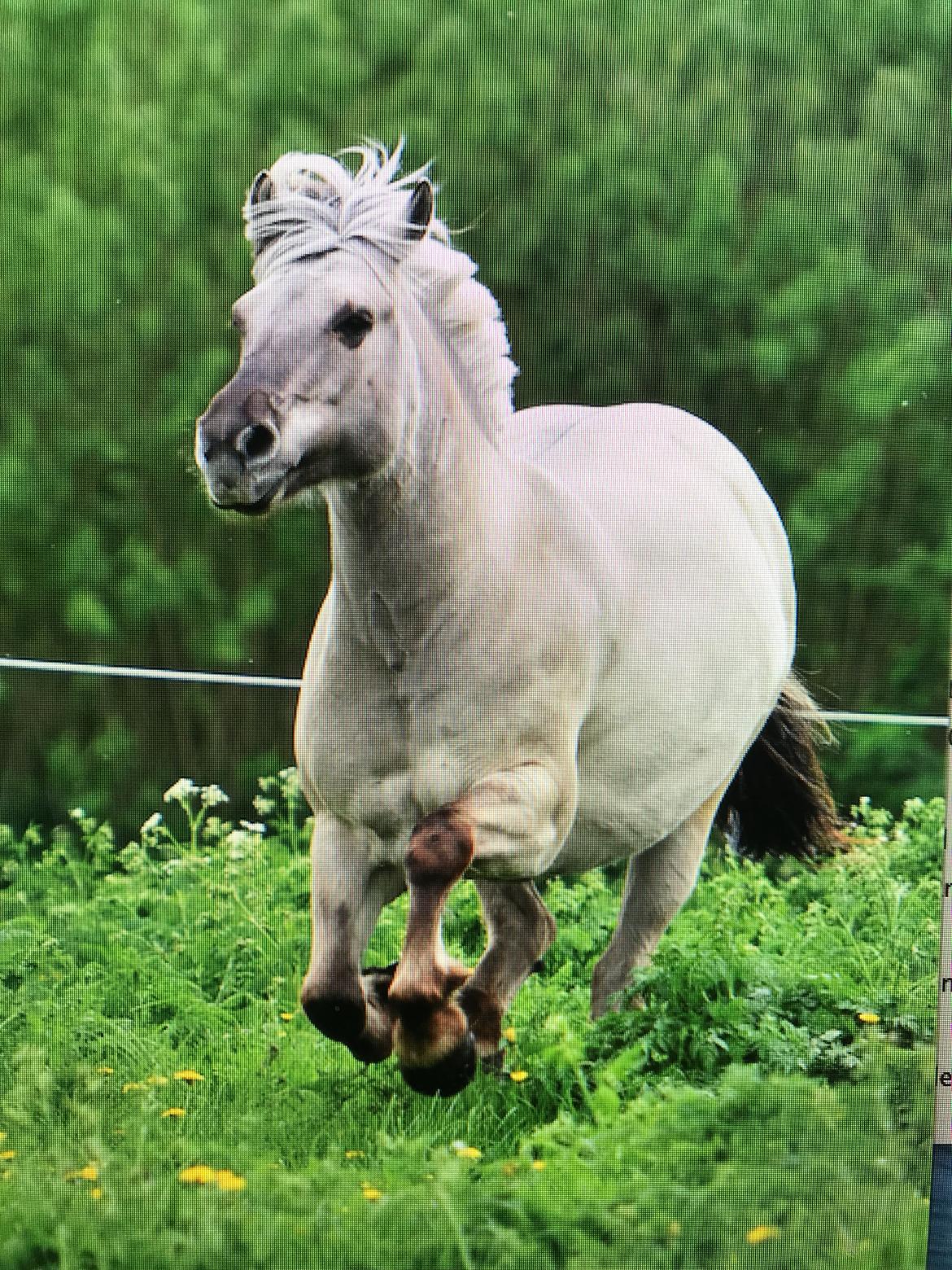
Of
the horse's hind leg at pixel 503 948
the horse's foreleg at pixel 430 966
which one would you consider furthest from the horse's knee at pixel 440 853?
the horse's hind leg at pixel 503 948

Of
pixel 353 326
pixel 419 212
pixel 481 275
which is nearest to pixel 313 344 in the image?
pixel 353 326

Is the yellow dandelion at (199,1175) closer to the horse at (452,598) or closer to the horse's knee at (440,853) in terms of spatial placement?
the horse at (452,598)

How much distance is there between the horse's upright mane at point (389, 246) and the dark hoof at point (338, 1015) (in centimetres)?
110

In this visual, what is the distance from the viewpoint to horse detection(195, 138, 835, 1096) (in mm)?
2777

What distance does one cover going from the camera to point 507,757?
2.94 meters

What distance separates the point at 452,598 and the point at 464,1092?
96 cm

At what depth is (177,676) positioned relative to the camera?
3453 mm

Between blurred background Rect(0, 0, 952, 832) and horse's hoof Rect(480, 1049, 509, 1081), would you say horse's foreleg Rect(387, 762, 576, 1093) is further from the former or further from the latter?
blurred background Rect(0, 0, 952, 832)

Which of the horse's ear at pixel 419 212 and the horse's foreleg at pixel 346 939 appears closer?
the horse's ear at pixel 419 212

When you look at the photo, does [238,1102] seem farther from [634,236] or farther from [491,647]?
[634,236]

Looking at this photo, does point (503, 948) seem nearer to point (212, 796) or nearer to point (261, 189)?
point (212, 796)

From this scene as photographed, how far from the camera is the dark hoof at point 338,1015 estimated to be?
2996mm

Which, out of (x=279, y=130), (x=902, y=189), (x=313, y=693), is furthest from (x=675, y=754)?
(x=279, y=130)

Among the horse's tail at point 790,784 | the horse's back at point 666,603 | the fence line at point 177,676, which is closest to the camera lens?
the horse's back at point 666,603
